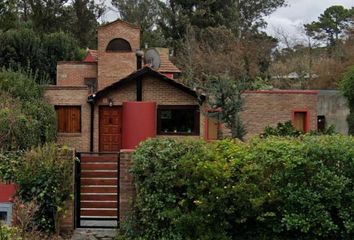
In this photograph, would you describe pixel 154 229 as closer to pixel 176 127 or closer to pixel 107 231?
pixel 107 231

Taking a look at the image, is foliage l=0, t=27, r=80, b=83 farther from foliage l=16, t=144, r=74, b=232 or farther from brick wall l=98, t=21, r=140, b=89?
foliage l=16, t=144, r=74, b=232

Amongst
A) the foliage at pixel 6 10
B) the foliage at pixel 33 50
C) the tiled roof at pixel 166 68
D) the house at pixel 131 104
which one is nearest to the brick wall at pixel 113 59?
the house at pixel 131 104

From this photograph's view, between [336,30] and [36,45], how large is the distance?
114 feet

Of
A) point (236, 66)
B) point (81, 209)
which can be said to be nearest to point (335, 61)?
point (236, 66)

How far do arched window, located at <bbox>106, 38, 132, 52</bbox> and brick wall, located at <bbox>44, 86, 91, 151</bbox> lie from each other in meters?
4.91

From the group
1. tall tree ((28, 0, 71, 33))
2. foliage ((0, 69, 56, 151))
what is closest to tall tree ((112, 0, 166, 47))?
tall tree ((28, 0, 71, 33))

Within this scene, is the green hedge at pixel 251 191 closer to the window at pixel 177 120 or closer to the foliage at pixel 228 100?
the foliage at pixel 228 100

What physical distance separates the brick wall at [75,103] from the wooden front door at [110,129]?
24.3 inches

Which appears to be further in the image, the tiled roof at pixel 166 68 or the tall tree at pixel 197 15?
the tall tree at pixel 197 15

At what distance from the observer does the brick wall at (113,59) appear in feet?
90.2

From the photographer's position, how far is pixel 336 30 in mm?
58438

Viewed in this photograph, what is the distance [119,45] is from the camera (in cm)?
2800

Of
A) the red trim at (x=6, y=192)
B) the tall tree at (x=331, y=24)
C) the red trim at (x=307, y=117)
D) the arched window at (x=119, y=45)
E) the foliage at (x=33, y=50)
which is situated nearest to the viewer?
the red trim at (x=6, y=192)

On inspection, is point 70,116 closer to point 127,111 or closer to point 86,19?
point 127,111
